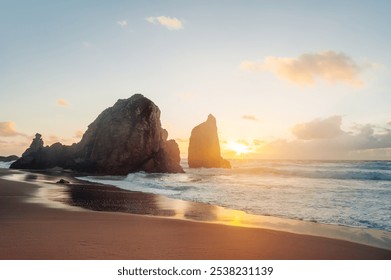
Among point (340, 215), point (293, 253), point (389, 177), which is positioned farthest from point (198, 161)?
point (293, 253)

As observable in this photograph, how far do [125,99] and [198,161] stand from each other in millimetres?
44988

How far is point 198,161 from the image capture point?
104438mm

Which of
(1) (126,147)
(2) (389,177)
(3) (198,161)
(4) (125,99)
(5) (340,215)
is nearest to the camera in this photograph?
(5) (340,215)

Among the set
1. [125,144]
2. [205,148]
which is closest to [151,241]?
[125,144]

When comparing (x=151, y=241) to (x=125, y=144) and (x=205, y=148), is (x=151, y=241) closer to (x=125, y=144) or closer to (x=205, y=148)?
(x=125, y=144)

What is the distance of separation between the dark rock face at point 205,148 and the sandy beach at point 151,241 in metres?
92.8

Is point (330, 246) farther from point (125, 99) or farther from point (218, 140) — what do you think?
point (218, 140)

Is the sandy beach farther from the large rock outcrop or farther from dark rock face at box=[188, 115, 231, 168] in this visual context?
dark rock face at box=[188, 115, 231, 168]

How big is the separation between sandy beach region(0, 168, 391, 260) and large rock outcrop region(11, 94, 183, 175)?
47.9 metres

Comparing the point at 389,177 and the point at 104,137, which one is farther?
the point at 104,137

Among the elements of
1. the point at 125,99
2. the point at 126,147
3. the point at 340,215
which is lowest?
the point at 340,215

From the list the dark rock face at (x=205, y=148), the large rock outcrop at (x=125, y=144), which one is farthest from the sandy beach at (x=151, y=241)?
the dark rock face at (x=205, y=148)

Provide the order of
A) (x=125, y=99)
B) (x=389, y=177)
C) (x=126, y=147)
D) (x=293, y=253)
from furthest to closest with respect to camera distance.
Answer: (x=125, y=99), (x=126, y=147), (x=389, y=177), (x=293, y=253)

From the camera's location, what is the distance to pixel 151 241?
25.3 feet
